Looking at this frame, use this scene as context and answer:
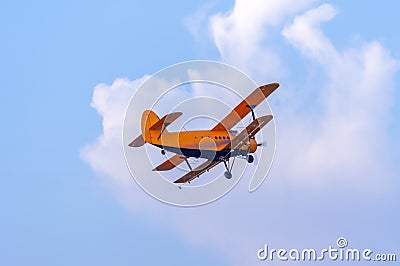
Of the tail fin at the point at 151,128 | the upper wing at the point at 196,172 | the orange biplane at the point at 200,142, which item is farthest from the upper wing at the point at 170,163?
the tail fin at the point at 151,128

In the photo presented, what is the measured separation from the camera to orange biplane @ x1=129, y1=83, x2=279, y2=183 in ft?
192

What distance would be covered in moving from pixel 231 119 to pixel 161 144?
7468mm

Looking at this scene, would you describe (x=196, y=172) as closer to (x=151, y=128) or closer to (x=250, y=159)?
(x=250, y=159)

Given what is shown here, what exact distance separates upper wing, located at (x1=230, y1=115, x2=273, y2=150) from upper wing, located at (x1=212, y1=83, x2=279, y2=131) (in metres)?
1.96

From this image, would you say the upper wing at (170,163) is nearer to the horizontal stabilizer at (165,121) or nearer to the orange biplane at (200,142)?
the orange biplane at (200,142)

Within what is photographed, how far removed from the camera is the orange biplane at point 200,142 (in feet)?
192

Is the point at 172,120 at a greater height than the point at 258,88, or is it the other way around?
the point at 258,88

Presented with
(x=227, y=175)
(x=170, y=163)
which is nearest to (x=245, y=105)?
(x=170, y=163)

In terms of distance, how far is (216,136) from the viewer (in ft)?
194

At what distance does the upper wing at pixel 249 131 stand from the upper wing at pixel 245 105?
1959mm

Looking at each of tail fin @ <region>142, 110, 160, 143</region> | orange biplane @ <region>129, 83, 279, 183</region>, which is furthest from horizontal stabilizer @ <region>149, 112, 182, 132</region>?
tail fin @ <region>142, 110, 160, 143</region>

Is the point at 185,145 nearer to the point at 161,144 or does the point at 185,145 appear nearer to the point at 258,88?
the point at 161,144

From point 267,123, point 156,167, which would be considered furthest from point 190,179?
point 267,123

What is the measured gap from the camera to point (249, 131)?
2372 inches
